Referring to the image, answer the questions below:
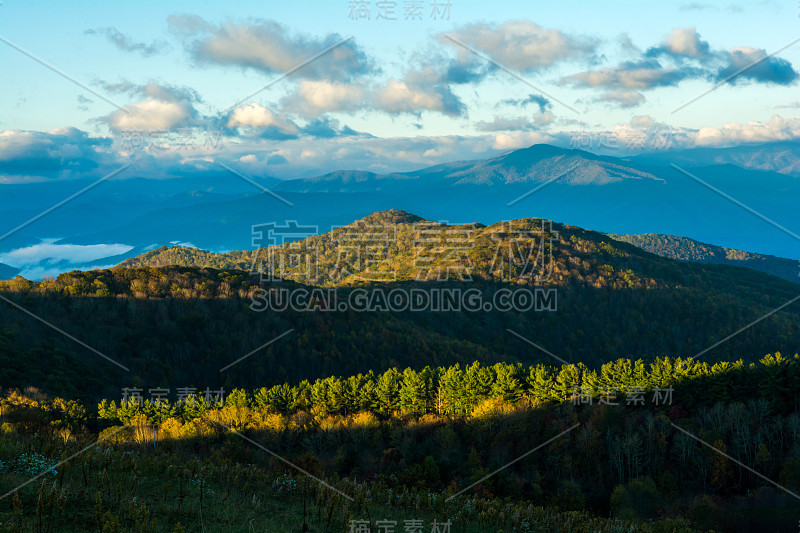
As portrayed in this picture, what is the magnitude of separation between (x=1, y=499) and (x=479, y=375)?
4284 centimetres

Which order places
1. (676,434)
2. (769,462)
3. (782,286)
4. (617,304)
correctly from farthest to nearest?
(782,286) < (617,304) < (676,434) < (769,462)

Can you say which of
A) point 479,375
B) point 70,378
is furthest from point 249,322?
point 479,375

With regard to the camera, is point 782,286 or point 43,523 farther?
point 782,286

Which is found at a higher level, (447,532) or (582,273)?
(582,273)

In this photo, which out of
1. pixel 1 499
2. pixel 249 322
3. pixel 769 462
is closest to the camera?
pixel 1 499

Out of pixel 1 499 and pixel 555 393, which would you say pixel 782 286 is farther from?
pixel 1 499

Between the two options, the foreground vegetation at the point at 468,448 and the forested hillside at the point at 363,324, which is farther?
the forested hillside at the point at 363,324

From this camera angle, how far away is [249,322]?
294 ft

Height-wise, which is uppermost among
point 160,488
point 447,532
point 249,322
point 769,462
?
point 249,322

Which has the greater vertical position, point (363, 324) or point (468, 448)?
point (363, 324)

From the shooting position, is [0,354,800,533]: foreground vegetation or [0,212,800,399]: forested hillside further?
[0,212,800,399]: forested hillside

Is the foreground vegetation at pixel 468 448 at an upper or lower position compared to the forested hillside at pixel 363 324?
lower

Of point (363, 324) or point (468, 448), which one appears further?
point (363, 324)

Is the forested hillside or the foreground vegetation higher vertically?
the forested hillside
